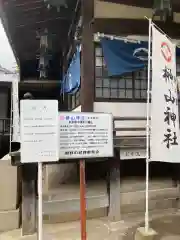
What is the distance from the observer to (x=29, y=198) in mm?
4820

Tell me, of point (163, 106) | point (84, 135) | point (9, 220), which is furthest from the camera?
point (9, 220)

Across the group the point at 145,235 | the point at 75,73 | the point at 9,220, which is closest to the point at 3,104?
the point at 75,73

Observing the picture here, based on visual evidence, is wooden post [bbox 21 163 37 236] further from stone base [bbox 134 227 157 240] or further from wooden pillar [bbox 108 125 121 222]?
stone base [bbox 134 227 157 240]

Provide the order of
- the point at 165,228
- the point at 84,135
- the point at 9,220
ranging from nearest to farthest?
the point at 84,135 < the point at 9,220 < the point at 165,228

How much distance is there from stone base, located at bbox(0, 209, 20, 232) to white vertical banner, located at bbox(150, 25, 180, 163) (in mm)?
2891

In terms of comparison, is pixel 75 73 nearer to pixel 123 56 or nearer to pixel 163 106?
pixel 123 56

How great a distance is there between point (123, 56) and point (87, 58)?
93 cm

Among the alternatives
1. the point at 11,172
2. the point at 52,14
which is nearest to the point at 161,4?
the point at 52,14

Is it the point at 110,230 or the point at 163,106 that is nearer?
the point at 163,106

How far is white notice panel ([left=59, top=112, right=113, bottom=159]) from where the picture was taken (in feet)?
12.7

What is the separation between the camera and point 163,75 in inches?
174

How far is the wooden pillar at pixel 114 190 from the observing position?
5.69 m

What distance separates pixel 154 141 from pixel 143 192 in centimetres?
237

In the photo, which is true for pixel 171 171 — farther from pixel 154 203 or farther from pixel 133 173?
pixel 154 203
